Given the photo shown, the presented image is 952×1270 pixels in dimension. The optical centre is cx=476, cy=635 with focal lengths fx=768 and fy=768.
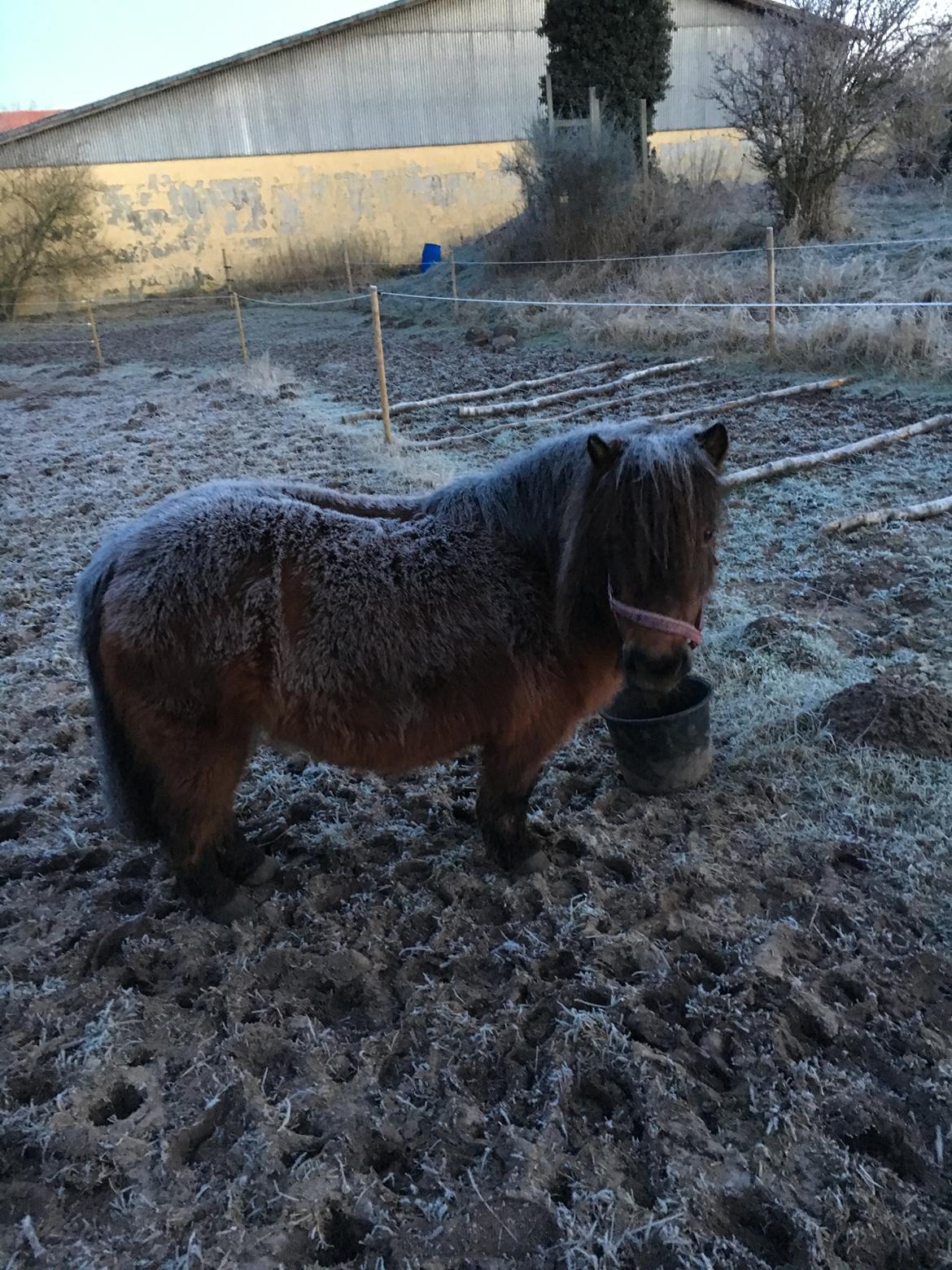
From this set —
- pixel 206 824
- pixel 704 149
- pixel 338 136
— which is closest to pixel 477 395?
pixel 206 824

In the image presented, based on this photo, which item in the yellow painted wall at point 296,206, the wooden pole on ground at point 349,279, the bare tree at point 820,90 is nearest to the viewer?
the bare tree at point 820,90

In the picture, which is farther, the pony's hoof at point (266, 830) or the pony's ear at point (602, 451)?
the pony's hoof at point (266, 830)

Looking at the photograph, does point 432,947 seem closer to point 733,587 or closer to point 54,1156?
point 54,1156

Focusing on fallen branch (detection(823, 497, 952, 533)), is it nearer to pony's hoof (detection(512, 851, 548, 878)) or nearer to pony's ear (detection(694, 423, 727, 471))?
pony's ear (detection(694, 423, 727, 471))

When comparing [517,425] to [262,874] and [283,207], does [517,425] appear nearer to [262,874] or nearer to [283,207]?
[262,874]

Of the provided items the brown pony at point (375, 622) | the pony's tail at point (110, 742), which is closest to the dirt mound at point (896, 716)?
the brown pony at point (375, 622)

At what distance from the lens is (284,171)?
77.5ft

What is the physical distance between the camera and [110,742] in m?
2.45

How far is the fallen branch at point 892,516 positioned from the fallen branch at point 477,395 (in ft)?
17.4

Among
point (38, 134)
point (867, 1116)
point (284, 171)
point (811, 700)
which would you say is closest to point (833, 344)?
point (811, 700)

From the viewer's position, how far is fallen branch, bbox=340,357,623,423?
9.06m

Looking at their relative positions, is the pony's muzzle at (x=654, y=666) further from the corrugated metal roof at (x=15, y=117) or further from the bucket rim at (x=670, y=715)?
the corrugated metal roof at (x=15, y=117)

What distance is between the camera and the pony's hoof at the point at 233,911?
2.59m

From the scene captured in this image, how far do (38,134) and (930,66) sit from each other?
74.0 ft
